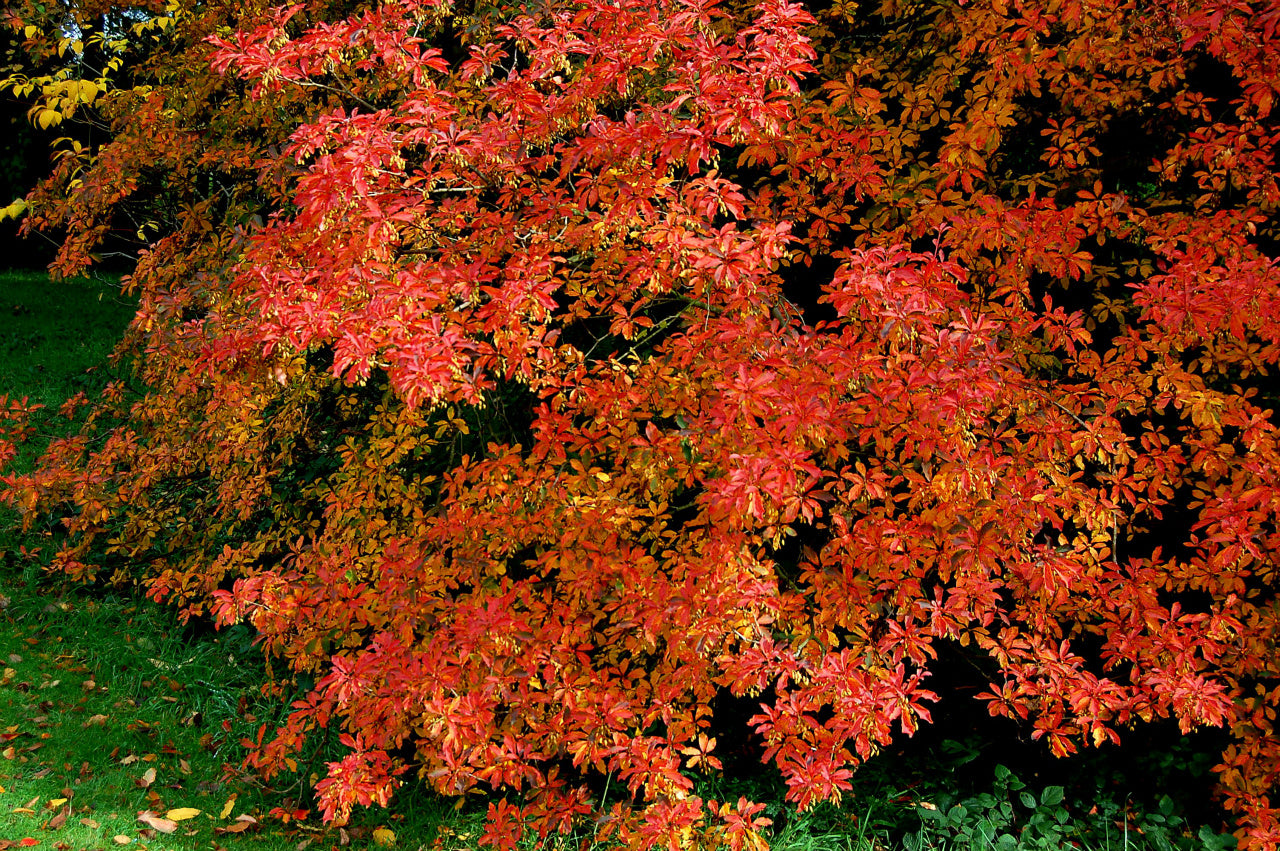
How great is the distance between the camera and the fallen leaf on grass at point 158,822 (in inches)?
145

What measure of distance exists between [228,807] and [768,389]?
9.32 ft

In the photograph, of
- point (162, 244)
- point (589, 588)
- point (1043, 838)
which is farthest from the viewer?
point (162, 244)

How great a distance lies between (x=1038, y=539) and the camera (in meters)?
3.79

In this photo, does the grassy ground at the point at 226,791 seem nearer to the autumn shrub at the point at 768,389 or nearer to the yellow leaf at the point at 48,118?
the autumn shrub at the point at 768,389

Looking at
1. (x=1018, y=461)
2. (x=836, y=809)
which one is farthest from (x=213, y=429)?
(x=1018, y=461)

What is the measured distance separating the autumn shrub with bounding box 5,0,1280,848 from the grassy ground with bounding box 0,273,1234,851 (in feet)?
1.58

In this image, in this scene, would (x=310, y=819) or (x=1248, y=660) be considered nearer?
(x=1248, y=660)

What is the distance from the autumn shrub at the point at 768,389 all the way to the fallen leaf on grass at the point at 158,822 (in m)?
0.58

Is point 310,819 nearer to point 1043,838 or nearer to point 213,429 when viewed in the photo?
point 213,429

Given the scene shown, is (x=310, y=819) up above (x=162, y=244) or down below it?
below

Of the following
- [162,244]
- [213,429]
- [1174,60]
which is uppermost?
[1174,60]

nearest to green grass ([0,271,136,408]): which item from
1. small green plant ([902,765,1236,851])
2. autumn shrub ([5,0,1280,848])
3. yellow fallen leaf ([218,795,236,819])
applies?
yellow fallen leaf ([218,795,236,819])

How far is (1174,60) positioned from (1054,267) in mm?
852

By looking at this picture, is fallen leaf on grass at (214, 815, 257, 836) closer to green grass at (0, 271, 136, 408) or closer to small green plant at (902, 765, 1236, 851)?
small green plant at (902, 765, 1236, 851)
